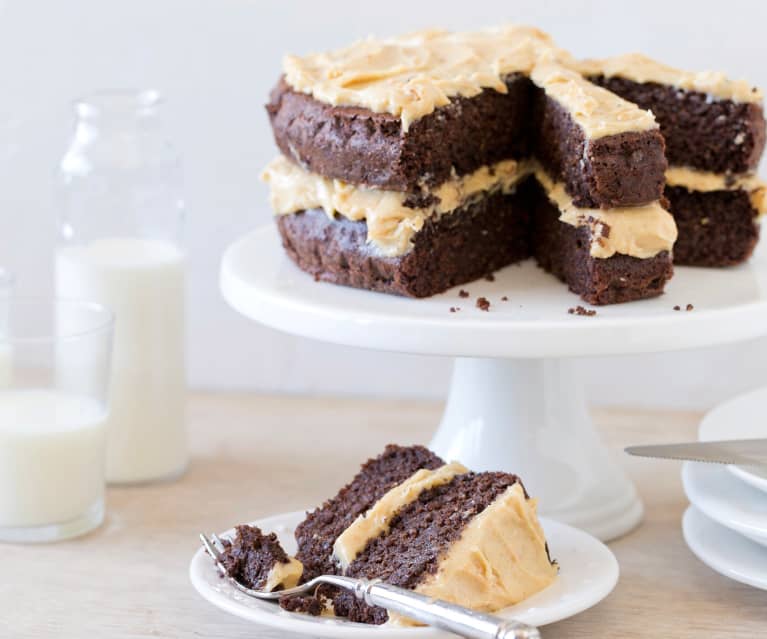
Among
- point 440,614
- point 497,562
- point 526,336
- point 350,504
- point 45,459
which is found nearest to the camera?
point 440,614

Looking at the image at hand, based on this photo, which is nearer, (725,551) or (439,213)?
(725,551)

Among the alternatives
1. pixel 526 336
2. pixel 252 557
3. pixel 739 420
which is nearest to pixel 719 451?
pixel 739 420

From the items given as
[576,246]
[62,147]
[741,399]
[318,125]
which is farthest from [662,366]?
[62,147]

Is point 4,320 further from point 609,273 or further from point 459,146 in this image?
point 609,273

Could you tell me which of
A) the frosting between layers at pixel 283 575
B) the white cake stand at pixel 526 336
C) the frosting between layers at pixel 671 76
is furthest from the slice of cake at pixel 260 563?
the frosting between layers at pixel 671 76

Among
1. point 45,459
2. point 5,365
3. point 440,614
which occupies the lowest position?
point 45,459

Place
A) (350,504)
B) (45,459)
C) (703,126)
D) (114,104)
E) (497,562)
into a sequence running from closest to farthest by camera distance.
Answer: (497,562) → (350,504) → (45,459) → (703,126) → (114,104)

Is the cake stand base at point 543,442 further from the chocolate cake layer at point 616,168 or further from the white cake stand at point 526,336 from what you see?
the chocolate cake layer at point 616,168
